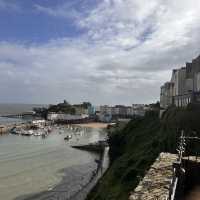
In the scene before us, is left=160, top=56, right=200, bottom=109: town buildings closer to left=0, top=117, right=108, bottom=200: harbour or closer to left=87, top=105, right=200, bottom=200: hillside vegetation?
left=87, top=105, right=200, bottom=200: hillside vegetation

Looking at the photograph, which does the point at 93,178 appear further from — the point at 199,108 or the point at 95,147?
the point at 95,147

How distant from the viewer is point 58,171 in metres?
47.1

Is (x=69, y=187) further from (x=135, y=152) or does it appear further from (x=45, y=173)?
(x=45, y=173)

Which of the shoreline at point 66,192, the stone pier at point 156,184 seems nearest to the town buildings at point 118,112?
the shoreline at point 66,192

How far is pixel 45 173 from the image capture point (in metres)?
45.5

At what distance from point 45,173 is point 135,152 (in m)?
15.4

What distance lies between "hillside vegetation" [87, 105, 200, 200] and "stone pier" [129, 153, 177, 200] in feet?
13.0

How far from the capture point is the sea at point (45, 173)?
3556 cm

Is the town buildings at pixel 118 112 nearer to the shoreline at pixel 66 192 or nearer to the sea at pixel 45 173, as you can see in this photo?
the sea at pixel 45 173

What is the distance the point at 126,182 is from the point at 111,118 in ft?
491

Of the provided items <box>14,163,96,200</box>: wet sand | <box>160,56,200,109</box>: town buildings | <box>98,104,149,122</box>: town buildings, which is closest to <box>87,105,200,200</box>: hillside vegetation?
<box>14,163,96,200</box>: wet sand

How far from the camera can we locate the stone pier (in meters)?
11.2

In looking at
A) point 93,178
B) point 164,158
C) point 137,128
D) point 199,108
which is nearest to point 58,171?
point 93,178

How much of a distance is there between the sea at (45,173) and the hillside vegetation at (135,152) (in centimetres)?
389
